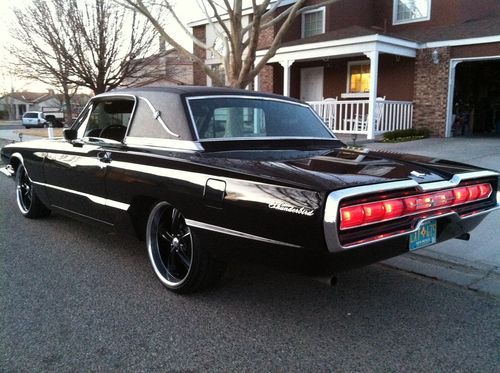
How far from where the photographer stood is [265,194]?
2.73m

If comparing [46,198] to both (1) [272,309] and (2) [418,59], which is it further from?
(2) [418,59]

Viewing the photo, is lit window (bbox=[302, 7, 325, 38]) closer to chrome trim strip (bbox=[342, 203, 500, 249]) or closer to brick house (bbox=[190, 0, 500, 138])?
brick house (bbox=[190, 0, 500, 138])

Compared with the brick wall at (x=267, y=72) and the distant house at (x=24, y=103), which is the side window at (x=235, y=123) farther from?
the distant house at (x=24, y=103)

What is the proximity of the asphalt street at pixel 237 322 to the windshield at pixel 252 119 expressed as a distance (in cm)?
119

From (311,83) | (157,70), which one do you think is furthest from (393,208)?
(157,70)

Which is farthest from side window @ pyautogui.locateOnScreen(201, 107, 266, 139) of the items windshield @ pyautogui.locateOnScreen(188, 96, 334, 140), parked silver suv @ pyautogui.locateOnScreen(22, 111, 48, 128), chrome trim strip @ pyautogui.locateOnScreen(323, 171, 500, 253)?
parked silver suv @ pyautogui.locateOnScreen(22, 111, 48, 128)

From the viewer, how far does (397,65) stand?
53.1 feet

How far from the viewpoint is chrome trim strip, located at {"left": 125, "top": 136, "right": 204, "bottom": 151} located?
349cm

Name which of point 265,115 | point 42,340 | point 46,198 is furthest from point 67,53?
point 42,340

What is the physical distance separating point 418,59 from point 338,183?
14428mm

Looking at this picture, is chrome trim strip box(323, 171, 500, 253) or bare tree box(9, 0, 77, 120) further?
bare tree box(9, 0, 77, 120)

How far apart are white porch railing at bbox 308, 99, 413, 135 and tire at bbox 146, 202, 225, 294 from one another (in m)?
11.7

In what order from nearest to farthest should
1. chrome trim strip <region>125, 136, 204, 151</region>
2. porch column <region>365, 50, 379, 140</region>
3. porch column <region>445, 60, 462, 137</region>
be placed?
chrome trim strip <region>125, 136, 204, 151</region> < porch column <region>365, 50, 379, 140</region> < porch column <region>445, 60, 462, 137</region>

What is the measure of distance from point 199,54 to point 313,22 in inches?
250
